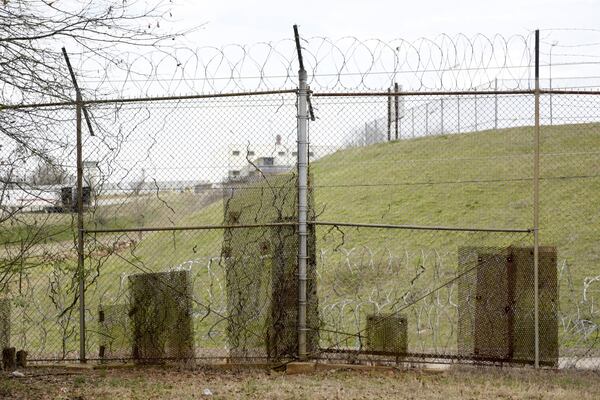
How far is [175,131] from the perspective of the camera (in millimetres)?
9414

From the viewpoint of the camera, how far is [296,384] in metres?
7.65

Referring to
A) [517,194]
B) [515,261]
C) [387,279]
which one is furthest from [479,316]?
[517,194]

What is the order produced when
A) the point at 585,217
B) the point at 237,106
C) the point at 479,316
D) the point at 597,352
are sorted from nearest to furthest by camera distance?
the point at 479,316, the point at 237,106, the point at 597,352, the point at 585,217

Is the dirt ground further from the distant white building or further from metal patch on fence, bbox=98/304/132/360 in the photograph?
the distant white building

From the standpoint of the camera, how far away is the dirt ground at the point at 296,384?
285 inches

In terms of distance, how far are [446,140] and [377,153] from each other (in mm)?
2575

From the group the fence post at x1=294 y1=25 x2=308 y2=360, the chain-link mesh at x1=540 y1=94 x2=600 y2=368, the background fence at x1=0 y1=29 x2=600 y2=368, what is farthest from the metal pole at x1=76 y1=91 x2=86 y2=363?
the chain-link mesh at x1=540 y1=94 x2=600 y2=368

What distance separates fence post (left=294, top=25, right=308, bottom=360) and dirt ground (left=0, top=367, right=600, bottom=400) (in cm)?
56

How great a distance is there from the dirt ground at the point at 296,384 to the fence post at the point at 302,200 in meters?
0.56

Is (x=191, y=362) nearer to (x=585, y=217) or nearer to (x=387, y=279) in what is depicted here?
(x=387, y=279)

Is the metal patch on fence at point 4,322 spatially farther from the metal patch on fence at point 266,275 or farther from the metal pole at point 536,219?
the metal pole at point 536,219

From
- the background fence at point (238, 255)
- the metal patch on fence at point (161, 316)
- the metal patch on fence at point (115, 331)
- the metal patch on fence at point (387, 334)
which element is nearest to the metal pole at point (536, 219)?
the background fence at point (238, 255)

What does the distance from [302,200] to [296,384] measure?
2015 millimetres

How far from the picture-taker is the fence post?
8375 mm
